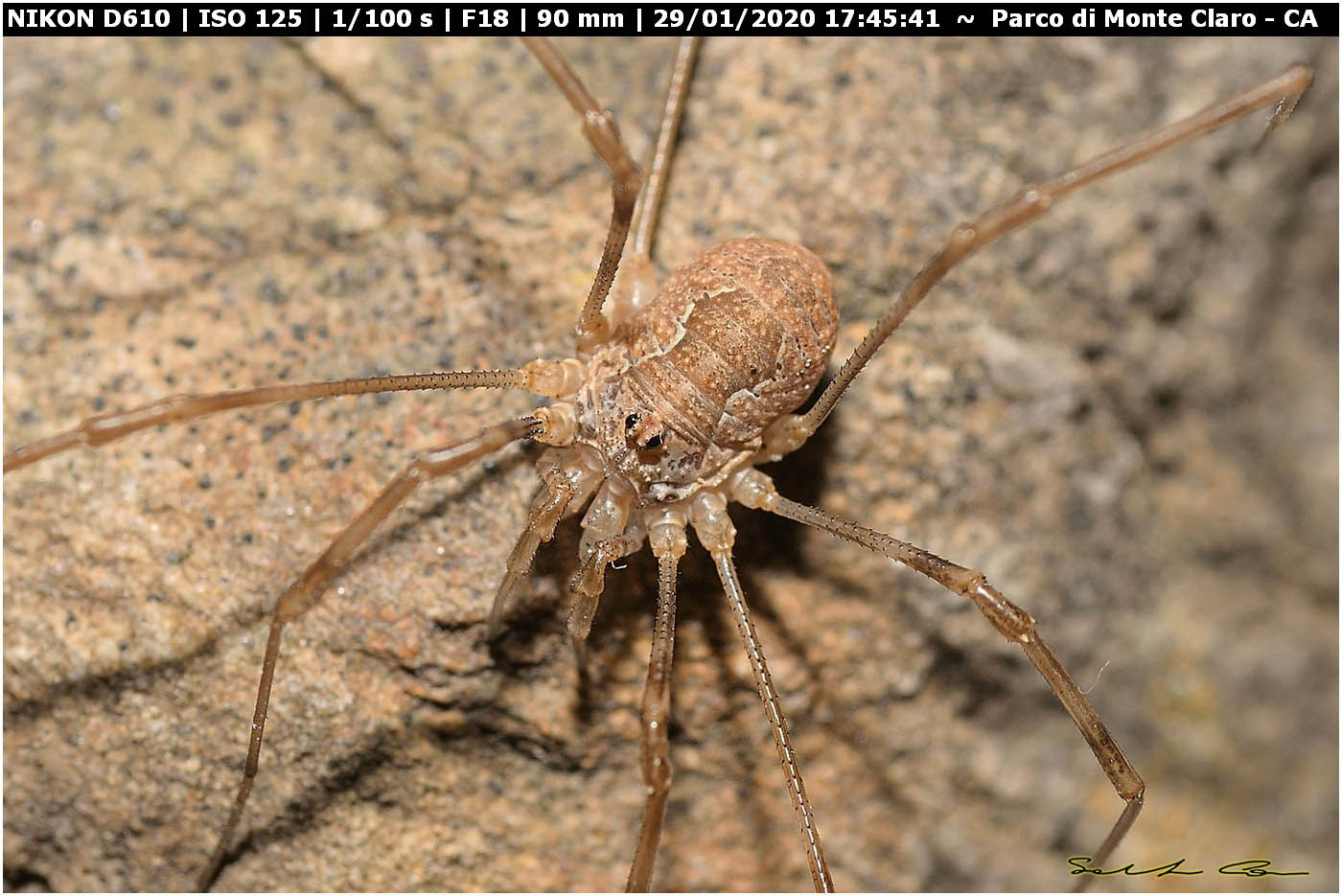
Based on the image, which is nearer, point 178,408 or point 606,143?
point 178,408

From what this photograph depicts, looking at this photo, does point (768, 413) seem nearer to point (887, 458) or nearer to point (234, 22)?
point (887, 458)

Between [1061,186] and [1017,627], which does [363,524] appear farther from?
[1061,186]

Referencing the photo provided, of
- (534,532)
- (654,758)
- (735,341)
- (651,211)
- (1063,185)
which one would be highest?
(651,211)

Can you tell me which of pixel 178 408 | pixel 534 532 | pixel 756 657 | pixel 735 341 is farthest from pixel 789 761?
pixel 178 408

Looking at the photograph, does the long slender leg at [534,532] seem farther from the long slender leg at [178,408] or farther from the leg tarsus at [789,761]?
the leg tarsus at [789,761]

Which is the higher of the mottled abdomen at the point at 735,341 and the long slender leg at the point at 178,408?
the mottled abdomen at the point at 735,341

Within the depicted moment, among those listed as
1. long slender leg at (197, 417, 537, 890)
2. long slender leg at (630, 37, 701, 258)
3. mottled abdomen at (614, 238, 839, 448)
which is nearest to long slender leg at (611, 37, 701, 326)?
long slender leg at (630, 37, 701, 258)
